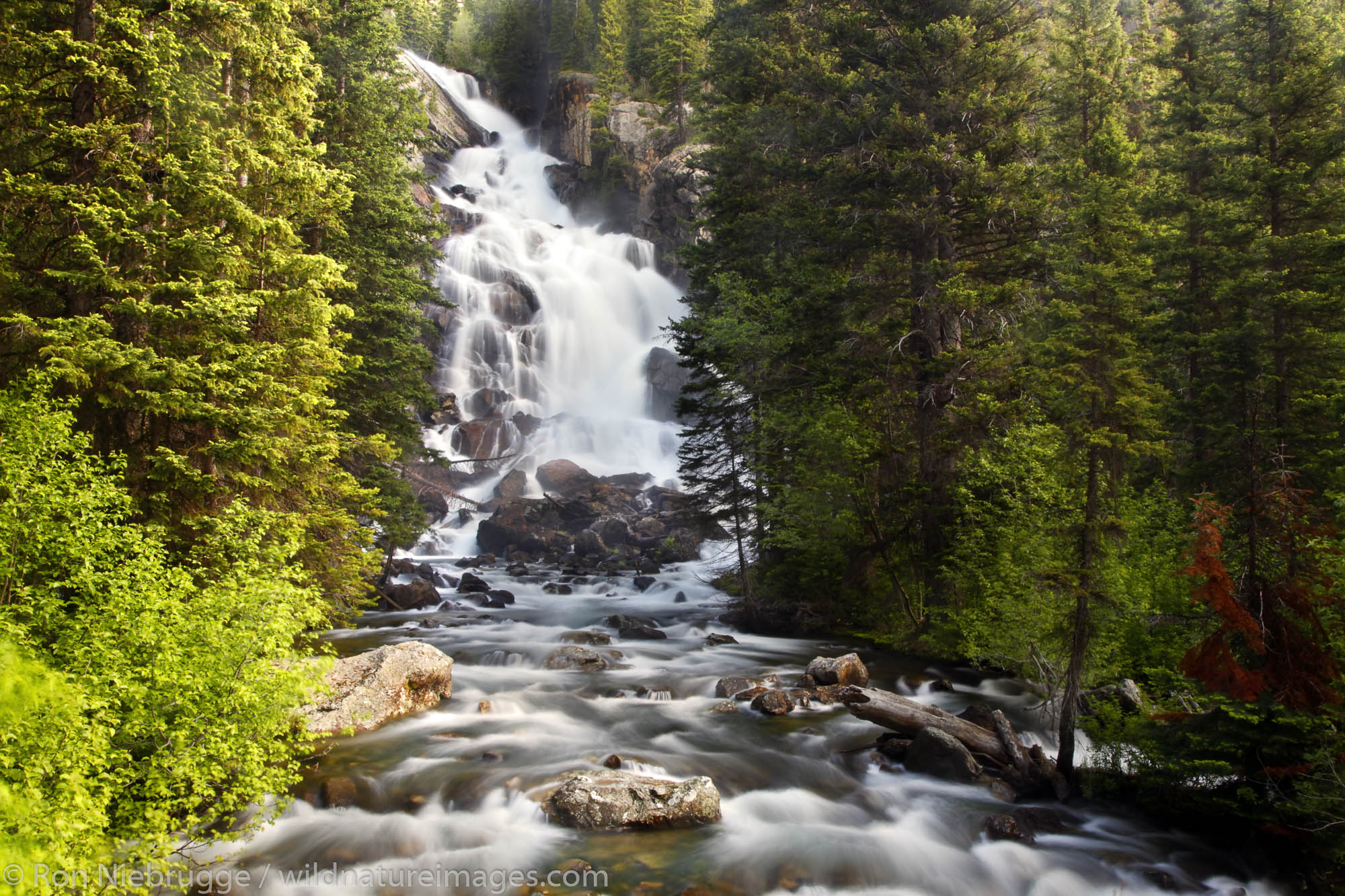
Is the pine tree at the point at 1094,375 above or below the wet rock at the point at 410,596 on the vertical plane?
above

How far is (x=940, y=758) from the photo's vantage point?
9.56 metres

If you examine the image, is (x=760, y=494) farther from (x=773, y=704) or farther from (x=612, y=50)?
(x=612, y=50)

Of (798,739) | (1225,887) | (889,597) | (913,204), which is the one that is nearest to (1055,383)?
(1225,887)

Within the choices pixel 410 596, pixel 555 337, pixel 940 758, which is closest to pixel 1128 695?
pixel 940 758

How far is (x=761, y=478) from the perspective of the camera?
59.1ft

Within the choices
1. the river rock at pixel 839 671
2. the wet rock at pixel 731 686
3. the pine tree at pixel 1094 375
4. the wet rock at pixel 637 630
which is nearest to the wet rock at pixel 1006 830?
the pine tree at pixel 1094 375

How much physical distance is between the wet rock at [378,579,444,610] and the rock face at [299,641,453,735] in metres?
8.14

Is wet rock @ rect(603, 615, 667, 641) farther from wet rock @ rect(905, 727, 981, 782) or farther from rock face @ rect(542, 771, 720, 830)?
rock face @ rect(542, 771, 720, 830)

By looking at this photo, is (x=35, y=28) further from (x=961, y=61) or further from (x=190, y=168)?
(x=961, y=61)

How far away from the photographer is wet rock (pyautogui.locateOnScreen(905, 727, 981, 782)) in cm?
943

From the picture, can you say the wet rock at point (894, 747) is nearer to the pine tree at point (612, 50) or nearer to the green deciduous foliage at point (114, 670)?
the green deciduous foliage at point (114, 670)

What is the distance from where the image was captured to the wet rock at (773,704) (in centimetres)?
1220

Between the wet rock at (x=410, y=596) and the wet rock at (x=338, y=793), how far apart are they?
1189 cm

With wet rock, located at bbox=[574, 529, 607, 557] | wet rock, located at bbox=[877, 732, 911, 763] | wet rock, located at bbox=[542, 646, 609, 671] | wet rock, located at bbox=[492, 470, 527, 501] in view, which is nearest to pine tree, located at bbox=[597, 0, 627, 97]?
wet rock, located at bbox=[492, 470, 527, 501]
